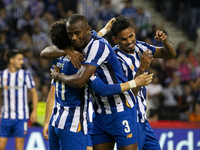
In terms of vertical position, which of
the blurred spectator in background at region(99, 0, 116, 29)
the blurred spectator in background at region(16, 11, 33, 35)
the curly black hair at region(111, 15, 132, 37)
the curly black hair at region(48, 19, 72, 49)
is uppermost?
the blurred spectator in background at region(99, 0, 116, 29)

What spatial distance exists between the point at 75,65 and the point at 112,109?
68 cm

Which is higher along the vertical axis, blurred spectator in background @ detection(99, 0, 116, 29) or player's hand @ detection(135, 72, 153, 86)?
blurred spectator in background @ detection(99, 0, 116, 29)

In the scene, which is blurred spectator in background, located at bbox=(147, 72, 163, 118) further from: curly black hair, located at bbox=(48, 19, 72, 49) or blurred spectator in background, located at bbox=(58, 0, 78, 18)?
curly black hair, located at bbox=(48, 19, 72, 49)

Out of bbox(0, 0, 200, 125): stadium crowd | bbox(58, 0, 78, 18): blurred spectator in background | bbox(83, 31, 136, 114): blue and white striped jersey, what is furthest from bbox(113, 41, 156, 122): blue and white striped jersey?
bbox(58, 0, 78, 18): blurred spectator in background

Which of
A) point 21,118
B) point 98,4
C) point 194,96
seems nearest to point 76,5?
point 98,4

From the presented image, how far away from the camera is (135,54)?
13.0 feet

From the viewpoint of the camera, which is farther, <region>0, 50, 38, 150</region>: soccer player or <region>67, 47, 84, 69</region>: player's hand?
<region>0, 50, 38, 150</region>: soccer player

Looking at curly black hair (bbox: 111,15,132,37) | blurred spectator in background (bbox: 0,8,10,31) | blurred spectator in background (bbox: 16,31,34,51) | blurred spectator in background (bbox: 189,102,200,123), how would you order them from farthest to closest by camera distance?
blurred spectator in background (bbox: 0,8,10,31) < blurred spectator in background (bbox: 16,31,34,51) < blurred spectator in background (bbox: 189,102,200,123) < curly black hair (bbox: 111,15,132,37)

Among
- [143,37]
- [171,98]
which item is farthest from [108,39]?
[143,37]

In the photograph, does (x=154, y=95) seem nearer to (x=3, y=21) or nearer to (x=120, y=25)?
(x=120, y=25)

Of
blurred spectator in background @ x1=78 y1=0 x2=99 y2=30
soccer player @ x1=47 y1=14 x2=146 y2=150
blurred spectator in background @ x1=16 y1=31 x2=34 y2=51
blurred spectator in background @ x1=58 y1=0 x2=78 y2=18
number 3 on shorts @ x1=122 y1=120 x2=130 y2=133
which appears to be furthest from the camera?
blurred spectator in background @ x1=78 y1=0 x2=99 y2=30

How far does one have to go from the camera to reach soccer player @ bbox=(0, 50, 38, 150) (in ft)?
19.7

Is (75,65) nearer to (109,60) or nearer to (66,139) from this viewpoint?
(109,60)

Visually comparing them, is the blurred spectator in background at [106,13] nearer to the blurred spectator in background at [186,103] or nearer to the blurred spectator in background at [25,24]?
the blurred spectator in background at [25,24]
